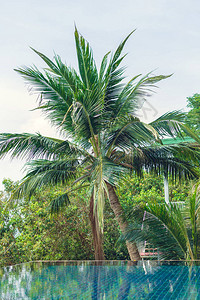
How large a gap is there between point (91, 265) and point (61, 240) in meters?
5.61

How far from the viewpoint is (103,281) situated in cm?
503

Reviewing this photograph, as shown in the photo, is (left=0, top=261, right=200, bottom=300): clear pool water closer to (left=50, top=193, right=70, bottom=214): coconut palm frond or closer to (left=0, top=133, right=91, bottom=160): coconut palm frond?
(left=50, top=193, right=70, bottom=214): coconut palm frond

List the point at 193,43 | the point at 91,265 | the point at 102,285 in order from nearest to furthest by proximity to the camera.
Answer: the point at 102,285
the point at 91,265
the point at 193,43

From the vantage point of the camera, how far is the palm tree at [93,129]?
753 centimetres

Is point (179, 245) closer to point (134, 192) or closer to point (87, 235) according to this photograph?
point (87, 235)

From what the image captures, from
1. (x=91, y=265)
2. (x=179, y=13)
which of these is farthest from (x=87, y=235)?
(x=179, y=13)

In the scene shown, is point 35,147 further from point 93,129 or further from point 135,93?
point 135,93

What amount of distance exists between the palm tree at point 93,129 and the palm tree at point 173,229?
90 centimetres

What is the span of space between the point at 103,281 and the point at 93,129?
11.3 feet

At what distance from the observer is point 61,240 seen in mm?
12109

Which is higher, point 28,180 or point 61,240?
point 28,180

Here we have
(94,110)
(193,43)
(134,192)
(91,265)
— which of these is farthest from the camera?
(193,43)

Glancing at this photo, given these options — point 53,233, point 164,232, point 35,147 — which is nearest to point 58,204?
point 35,147

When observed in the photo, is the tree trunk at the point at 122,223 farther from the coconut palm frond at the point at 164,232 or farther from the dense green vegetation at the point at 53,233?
the dense green vegetation at the point at 53,233
